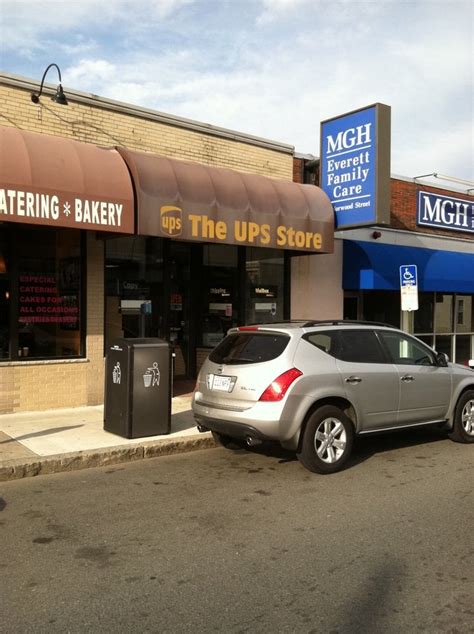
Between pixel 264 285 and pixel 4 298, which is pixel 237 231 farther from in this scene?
pixel 4 298

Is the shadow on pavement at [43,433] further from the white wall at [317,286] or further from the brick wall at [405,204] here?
the brick wall at [405,204]

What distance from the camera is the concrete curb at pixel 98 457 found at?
6.54 metres

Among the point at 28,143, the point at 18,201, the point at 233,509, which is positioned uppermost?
the point at 28,143

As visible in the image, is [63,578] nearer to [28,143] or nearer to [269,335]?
[269,335]

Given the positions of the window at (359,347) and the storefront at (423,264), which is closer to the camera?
the window at (359,347)

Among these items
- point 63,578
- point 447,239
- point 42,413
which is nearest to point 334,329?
point 63,578

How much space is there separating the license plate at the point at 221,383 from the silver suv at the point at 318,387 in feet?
0.04

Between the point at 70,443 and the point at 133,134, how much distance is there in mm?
5812

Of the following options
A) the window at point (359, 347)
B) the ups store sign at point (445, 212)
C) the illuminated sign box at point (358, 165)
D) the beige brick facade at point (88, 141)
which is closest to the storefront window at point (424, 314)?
the ups store sign at point (445, 212)

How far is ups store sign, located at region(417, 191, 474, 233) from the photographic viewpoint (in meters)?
15.9

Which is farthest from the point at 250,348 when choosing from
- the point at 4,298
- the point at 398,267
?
the point at 398,267

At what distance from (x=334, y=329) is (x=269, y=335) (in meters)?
0.86

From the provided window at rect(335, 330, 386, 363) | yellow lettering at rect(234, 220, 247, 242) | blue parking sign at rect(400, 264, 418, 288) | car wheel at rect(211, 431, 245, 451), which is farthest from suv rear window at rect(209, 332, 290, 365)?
blue parking sign at rect(400, 264, 418, 288)

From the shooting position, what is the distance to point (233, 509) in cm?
554
